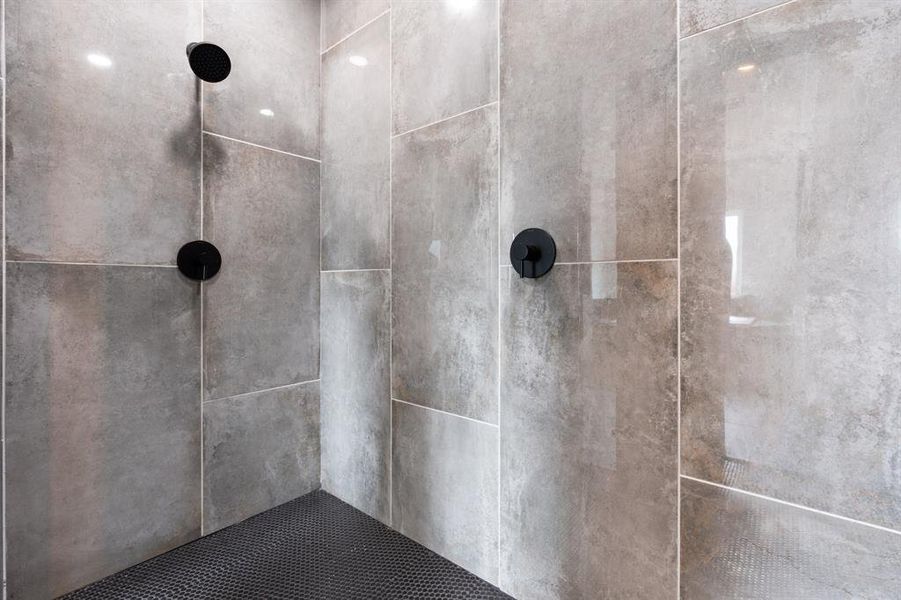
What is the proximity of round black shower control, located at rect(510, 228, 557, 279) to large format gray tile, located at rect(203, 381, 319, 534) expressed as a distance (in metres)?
0.90

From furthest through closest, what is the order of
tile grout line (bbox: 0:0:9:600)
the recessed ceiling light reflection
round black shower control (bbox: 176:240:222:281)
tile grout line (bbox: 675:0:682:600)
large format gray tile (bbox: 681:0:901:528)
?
round black shower control (bbox: 176:240:222:281) < the recessed ceiling light reflection < tile grout line (bbox: 0:0:9:600) < tile grout line (bbox: 675:0:682:600) < large format gray tile (bbox: 681:0:901:528)

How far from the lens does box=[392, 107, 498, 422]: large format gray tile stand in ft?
3.38

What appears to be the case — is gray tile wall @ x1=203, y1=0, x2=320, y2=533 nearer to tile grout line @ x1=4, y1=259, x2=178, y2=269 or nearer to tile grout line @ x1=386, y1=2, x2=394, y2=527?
tile grout line @ x1=4, y1=259, x2=178, y2=269

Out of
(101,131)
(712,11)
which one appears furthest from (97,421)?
(712,11)

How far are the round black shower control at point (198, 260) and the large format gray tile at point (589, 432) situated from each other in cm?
82

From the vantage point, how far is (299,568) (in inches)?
43.0

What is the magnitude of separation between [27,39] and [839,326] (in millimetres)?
1620

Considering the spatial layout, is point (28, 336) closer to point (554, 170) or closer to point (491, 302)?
point (491, 302)

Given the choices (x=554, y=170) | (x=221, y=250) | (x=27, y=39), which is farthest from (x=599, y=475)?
(x=27, y=39)

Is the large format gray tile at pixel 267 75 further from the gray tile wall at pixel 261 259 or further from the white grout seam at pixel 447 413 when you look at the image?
the white grout seam at pixel 447 413

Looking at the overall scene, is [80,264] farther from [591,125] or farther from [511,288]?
[591,125]

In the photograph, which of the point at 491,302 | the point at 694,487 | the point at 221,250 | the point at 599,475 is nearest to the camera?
the point at 694,487

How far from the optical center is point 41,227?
0.96 meters

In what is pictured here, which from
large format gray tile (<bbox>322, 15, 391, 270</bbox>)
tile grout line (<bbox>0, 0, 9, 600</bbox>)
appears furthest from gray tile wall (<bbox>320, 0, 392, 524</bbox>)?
tile grout line (<bbox>0, 0, 9, 600</bbox>)
